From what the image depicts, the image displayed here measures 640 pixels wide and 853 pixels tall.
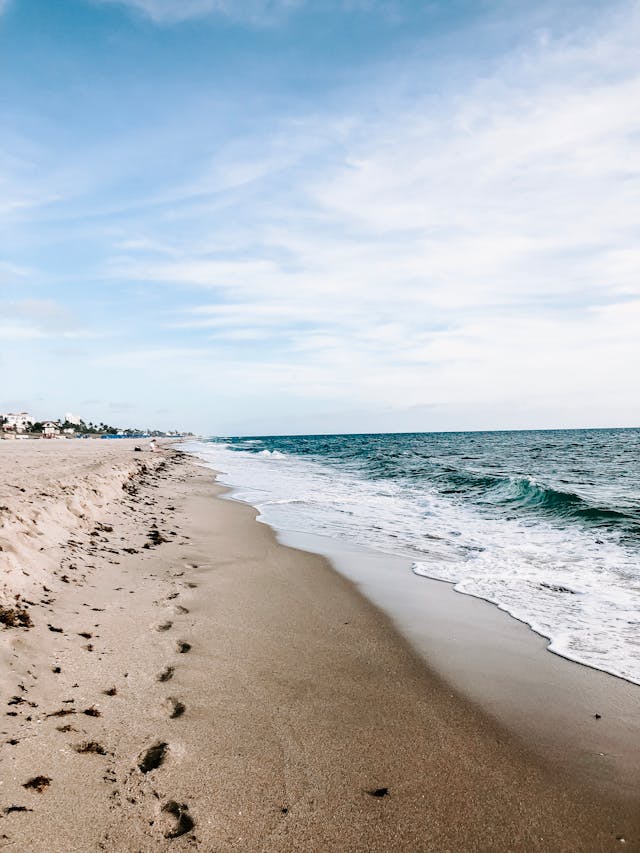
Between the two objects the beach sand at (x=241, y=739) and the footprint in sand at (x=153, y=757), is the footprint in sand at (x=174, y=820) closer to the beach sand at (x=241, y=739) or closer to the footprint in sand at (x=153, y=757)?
the beach sand at (x=241, y=739)

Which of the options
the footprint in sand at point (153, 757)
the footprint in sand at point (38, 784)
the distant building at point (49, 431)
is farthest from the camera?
the distant building at point (49, 431)

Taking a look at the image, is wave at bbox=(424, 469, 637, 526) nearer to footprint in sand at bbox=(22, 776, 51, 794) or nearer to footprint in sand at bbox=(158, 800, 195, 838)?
footprint in sand at bbox=(158, 800, 195, 838)

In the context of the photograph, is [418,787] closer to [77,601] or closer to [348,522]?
[77,601]

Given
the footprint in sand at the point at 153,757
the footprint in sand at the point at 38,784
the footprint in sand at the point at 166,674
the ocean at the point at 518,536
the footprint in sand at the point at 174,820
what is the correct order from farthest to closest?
the ocean at the point at 518,536
the footprint in sand at the point at 166,674
the footprint in sand at the point at 153,757
the footprint in sand at the point at 38,784
the footprint in sand at the point at 174,820

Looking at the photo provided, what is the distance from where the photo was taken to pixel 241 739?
3.44m

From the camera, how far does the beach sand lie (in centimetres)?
266

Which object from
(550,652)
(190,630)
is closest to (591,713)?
(550,652)

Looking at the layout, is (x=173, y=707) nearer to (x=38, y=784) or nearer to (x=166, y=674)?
(x=166, y=674)

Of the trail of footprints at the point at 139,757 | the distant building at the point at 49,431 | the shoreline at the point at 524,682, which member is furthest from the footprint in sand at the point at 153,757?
the distant building at the point at 49,431

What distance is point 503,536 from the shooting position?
471 inches

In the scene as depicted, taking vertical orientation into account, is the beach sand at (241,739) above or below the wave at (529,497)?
above

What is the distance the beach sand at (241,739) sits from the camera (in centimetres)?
266

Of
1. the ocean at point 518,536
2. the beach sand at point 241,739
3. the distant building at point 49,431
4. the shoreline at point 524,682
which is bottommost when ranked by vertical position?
the ocean at point 518,536

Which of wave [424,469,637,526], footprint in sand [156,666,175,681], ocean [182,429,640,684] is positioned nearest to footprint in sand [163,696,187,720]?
footprint in sand [156,666,175,681]
